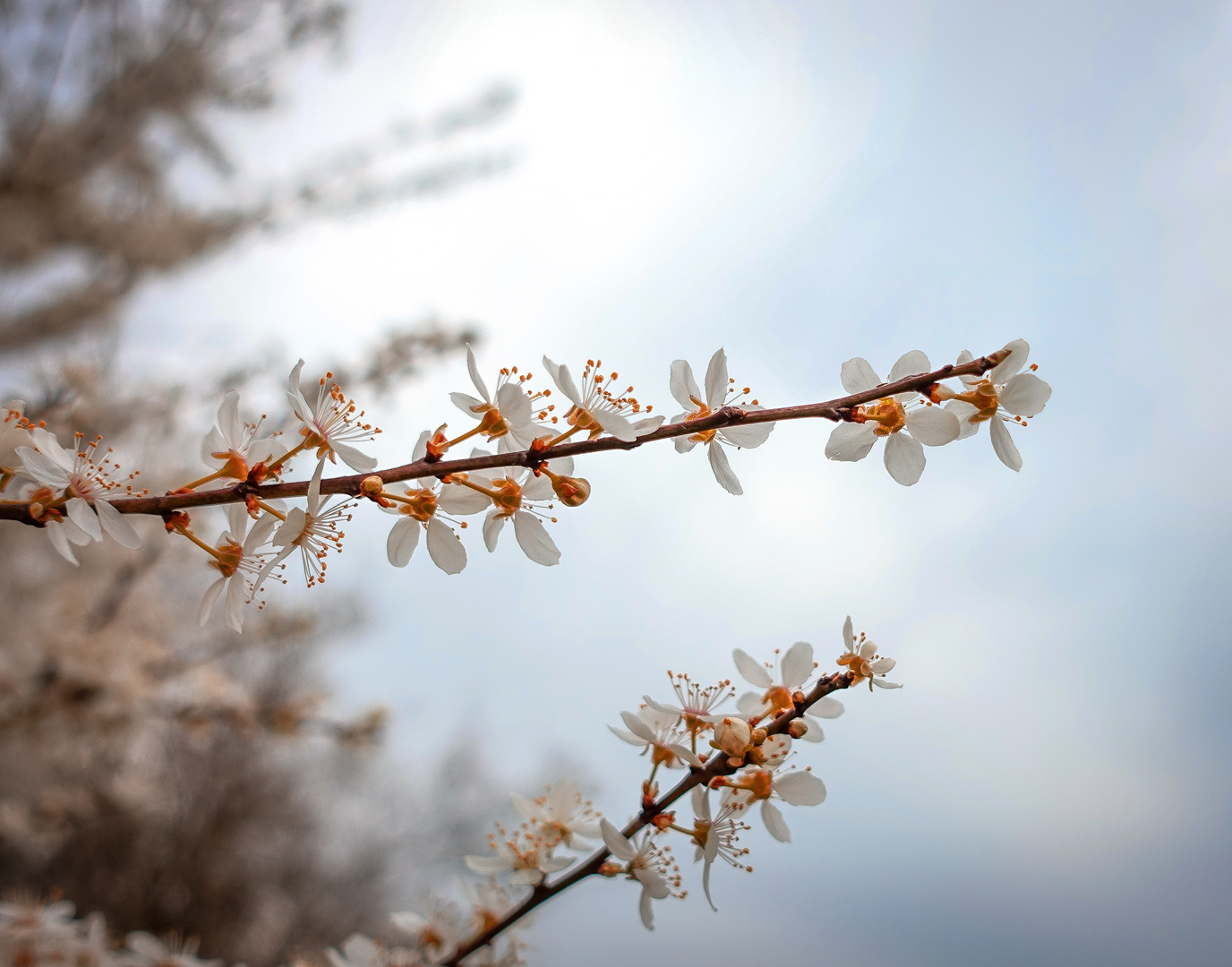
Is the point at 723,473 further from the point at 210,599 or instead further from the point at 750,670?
the point at 210,599

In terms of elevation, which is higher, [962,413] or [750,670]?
[962,413]

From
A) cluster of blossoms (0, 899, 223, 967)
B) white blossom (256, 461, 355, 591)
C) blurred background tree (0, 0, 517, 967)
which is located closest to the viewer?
white blossom (256, 461, 355, 591)

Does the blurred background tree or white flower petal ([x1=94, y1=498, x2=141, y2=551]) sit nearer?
white flower petal ([x1=94, y1=498, x2=141, y2=551])

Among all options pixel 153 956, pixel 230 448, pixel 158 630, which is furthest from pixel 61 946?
pixel 158 630

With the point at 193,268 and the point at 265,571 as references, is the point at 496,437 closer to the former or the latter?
the point at 265,571

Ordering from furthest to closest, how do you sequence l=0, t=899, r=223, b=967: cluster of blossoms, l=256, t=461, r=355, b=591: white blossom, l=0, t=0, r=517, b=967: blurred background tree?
l=0, t=0, r=517, b=967: blurred background tree → l=0, t=899, r=223, b=967: cluster of blossoms → l=256, t=461, r=355, b=591: white blossom

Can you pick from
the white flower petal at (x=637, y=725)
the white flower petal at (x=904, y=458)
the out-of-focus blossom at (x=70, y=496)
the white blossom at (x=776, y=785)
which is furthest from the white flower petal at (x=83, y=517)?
the white flower petal at (x=904, y=458)

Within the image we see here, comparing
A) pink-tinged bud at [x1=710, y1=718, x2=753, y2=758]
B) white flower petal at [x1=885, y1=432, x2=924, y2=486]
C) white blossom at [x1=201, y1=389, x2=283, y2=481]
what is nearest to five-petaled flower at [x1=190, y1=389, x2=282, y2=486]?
white blossom at [x1=201, y1=389, x2=283, y2=481]

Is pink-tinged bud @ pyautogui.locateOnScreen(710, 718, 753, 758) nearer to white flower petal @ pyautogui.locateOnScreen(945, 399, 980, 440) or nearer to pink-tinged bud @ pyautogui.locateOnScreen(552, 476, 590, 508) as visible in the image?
pink-tinged bud @ pyautogui.locateOnScreen(552, 476, 590, 508)
